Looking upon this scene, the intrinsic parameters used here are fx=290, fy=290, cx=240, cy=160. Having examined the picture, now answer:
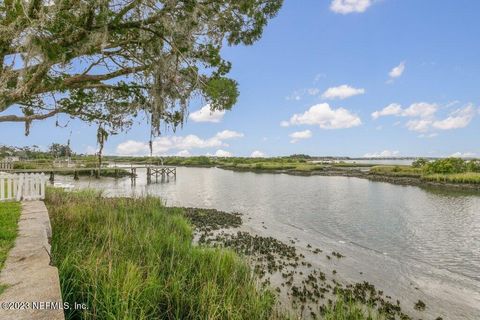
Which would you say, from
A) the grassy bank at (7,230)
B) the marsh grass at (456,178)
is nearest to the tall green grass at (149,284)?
the grassy bank at (7,230)

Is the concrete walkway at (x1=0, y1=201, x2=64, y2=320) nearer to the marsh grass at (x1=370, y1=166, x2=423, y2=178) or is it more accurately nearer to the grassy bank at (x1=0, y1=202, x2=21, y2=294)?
the grassy bank at (x1=0, y1=202, x2=21, y2=294)

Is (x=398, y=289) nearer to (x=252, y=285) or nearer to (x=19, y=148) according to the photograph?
(x=252, y=285)

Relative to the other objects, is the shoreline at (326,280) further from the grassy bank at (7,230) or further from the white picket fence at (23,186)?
the white picket fence at (23,186)

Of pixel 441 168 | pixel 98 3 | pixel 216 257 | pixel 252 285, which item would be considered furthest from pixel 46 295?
pixel 441 168

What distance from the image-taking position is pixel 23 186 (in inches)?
458

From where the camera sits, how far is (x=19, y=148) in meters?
74.8

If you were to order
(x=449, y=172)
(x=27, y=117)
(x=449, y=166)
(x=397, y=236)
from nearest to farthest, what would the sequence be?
(x=27, y=117)
(x=397, y=236)
(x=449, y=172)
(x=449, y=166)

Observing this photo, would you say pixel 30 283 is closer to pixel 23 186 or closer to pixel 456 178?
pixel 23 186

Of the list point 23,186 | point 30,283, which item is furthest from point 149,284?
point 23,186

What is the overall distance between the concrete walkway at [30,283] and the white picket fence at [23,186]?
7185 millimetres

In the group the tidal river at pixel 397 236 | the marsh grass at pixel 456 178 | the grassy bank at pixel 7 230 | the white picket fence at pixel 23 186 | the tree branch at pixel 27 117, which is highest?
the tree branch at pixel 27 117

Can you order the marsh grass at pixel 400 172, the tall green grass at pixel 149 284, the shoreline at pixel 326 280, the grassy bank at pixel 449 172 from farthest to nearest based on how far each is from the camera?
the marsh grass at pixel 400 172, the grassy bank at pixel 449 172, the shoreline at pixel 326 280, the tall green grass at pixel 149 284

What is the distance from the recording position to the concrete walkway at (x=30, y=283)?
2.82 meters

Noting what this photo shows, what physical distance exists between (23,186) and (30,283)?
1027cm
